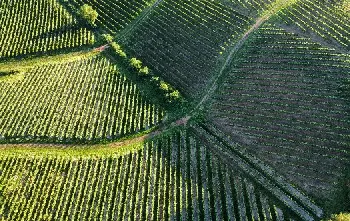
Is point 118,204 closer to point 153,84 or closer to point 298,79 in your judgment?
point 153,84

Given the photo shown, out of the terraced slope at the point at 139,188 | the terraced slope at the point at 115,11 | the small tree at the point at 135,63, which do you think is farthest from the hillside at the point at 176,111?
the terraced slope at the point at 115,11

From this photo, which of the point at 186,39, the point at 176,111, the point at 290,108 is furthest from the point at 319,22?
the point at 176,111

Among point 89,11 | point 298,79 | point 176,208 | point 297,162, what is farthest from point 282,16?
point 176,208

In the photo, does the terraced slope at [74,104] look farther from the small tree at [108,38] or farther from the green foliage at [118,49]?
the small tree at [108,38]

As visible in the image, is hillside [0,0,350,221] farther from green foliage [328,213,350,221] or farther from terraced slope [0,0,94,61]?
green foliage [328,213,350,221]

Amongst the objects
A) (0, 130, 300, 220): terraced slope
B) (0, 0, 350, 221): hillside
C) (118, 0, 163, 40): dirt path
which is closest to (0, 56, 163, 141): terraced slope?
(0, 0, 350, 221): hillside

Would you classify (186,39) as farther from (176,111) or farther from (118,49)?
(176,111)

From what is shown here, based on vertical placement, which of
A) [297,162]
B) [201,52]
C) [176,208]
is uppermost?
[201,52]
